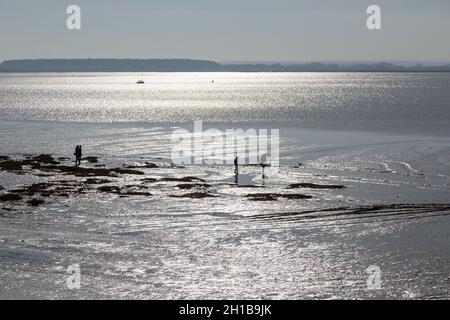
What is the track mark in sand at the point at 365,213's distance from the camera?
38.3 m

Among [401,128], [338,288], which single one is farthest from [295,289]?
[401,128]

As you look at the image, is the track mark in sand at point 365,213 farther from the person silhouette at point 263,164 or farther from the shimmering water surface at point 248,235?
the person silhouette at point 263,164

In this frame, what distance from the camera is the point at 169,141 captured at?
270 feet

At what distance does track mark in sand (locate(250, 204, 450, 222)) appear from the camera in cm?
3831

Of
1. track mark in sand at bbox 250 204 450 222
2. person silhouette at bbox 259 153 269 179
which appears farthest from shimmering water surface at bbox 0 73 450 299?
person silhouette at bbox 259 153 269 179

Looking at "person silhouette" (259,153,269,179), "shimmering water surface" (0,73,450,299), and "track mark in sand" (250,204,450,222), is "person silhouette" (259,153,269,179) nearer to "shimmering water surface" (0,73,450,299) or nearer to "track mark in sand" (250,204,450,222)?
"shimmering water surface" (0,73,450,299)

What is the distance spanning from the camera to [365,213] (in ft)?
131

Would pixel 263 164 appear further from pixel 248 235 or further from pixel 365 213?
pixel 248 235

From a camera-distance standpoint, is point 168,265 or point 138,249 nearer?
point 168,265

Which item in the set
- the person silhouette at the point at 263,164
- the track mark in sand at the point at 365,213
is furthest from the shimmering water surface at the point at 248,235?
the person silhouette at the point at 263,164

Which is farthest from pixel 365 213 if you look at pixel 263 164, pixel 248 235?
pixel 263 164
